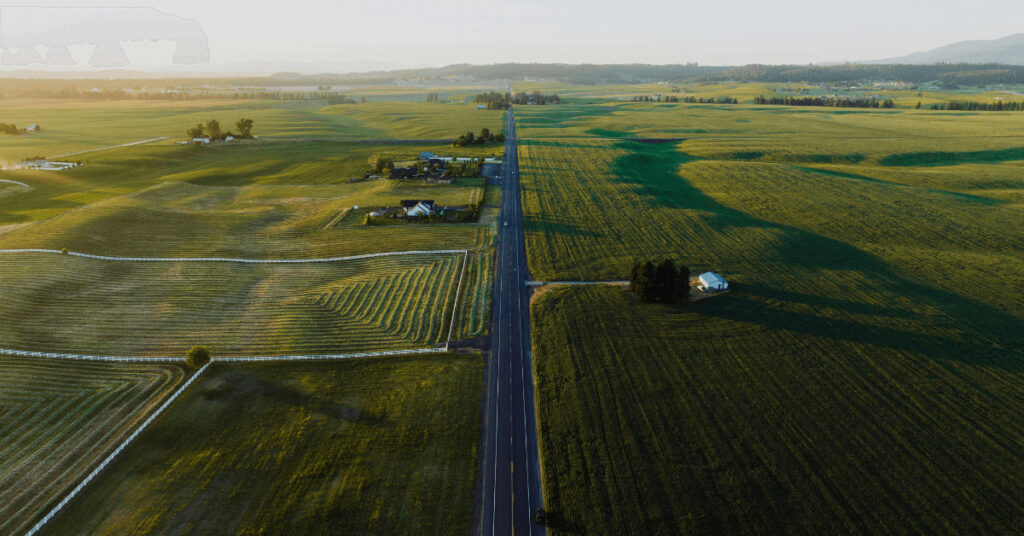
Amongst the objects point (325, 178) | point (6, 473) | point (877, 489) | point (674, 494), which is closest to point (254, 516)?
point (6, 473)

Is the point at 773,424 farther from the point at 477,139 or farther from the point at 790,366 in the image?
the point at 477,139

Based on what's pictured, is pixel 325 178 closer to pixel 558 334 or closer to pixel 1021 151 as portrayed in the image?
pixel 558 334

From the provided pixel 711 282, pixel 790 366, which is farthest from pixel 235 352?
pixel 711 282

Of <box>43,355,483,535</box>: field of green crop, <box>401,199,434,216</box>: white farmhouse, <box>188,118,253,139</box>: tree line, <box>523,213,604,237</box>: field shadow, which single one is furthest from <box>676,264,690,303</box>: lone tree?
<box>188,118,253,139</box>: tree line

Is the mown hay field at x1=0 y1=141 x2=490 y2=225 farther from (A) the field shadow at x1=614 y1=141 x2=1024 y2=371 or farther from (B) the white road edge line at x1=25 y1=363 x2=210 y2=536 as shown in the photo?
(B) the white road edge line at x1=25 y1=363 x2=210 y2=536

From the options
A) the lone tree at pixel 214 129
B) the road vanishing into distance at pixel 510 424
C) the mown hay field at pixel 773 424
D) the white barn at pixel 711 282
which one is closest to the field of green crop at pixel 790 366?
the mown hay field at pixel 773 424

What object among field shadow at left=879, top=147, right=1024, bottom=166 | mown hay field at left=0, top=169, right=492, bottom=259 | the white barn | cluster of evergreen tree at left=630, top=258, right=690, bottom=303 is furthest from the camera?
field shadow at left=879, top=147, right=1024, bottom=166

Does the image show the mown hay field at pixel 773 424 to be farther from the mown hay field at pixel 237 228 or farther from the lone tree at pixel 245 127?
the lone tree at pixel 245 127
